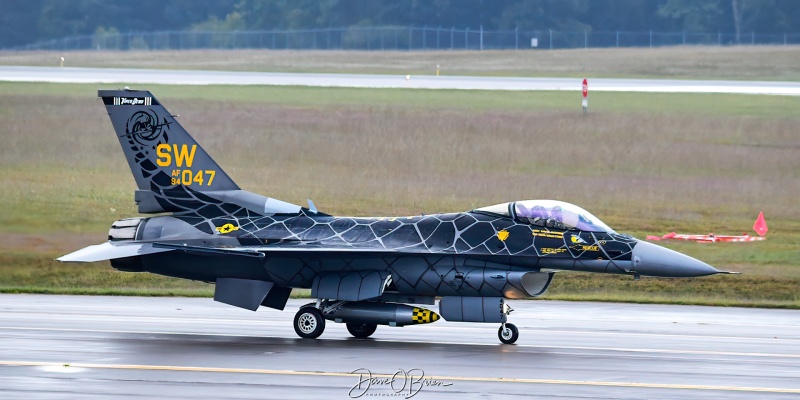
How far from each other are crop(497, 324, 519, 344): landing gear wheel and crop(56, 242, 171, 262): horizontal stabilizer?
5271mm

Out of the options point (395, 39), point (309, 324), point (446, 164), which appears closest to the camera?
point (309, 324)

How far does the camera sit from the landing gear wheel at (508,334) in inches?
714

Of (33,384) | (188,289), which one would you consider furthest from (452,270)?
(188,289)

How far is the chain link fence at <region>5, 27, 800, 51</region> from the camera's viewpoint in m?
71.2

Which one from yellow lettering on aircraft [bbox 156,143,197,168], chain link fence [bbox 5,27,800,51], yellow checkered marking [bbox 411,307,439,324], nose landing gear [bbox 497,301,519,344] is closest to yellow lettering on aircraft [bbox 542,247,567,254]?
nose landing gear [bbox 497,301,519,344]

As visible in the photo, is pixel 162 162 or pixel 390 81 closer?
pixel 162 162

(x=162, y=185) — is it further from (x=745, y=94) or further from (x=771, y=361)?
(x=745, y=94)

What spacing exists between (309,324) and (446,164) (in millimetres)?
15923

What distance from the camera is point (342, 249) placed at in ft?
61.2

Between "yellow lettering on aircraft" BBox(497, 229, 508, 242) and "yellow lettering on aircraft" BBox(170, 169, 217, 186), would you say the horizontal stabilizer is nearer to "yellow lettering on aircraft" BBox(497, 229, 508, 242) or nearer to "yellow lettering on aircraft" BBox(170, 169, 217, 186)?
"yellow lettering on aircraft" BBox(170, 169, 217, 186)

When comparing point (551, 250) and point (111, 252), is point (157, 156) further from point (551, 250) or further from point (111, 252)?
point (551, 250)

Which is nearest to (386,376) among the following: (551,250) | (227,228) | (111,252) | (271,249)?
(551,250)

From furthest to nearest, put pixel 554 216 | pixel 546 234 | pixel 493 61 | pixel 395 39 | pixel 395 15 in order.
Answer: pixel 395 15 → pixel 395 39 → pixel 493 61 → pixel 554 216 → pixel 546 234

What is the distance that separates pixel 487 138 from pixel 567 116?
334cm
